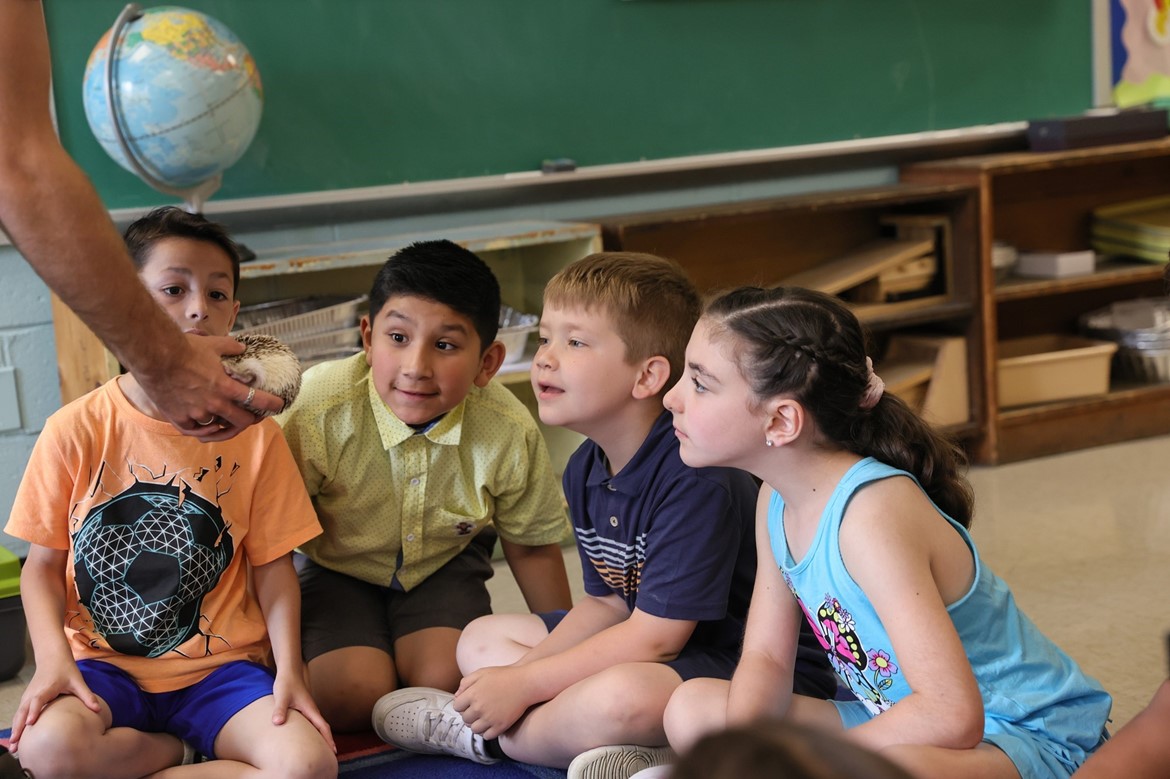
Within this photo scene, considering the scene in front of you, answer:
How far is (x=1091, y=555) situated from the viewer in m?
2.58

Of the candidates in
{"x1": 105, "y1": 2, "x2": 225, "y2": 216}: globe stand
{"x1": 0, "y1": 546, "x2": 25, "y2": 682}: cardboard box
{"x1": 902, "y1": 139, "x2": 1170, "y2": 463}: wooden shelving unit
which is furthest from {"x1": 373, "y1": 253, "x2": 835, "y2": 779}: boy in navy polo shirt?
{"x1": 902, "y1": 139, "x2": 1170, "y2": 463}: wooden shelving unit

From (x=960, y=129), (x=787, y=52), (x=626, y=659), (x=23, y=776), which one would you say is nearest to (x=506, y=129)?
(x=787, y=52)

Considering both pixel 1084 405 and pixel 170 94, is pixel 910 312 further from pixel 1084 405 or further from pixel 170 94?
pixel 170 94

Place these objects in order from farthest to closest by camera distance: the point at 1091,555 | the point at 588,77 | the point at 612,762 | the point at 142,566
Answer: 1. the point at 588,77
2. the point at 1091,555
3. the point at 142,566
4. the point at 612,762

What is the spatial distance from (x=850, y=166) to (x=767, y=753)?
10.6ft

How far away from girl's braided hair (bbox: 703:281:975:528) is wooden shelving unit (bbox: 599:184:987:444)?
1.61 meters

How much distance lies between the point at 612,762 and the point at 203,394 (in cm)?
66

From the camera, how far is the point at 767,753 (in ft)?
1.76

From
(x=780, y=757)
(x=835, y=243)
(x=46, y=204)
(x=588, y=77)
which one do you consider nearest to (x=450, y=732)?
(x=46, y=204)

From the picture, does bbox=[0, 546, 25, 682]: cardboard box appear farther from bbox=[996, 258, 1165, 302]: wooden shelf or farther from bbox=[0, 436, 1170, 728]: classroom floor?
bbox=[996, 258, 1165, 302]: wooden shelf

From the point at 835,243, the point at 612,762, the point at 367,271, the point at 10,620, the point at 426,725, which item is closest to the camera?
the point at 612,762

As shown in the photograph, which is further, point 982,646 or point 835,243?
point 835,243

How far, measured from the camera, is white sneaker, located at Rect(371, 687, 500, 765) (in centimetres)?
174

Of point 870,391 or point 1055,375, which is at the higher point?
point 870,391
